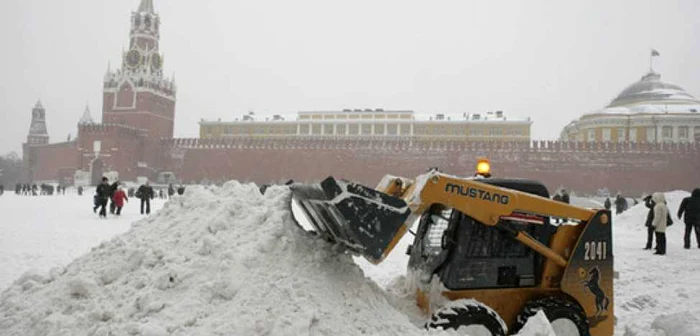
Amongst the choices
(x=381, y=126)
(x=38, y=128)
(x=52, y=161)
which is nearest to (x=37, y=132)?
(x=38, y=128)

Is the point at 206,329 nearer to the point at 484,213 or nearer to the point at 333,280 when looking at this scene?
the point at 333,280

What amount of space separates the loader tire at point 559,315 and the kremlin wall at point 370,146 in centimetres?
4728

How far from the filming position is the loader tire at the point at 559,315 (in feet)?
13.7

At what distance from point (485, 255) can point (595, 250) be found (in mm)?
977

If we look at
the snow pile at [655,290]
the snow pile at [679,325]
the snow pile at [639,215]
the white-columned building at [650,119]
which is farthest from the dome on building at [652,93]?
the snow pile at [679,325]

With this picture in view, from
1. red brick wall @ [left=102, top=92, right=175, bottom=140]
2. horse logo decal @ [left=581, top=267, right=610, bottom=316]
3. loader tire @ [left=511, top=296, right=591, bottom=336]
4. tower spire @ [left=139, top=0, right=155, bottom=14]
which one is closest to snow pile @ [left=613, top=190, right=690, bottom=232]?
horse logo decal @ [left=581, top=267, right=610, bottom=316]

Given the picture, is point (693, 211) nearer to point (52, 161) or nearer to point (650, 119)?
point (650, 119)

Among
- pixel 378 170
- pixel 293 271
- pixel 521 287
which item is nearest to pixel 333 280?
pixel 293 271

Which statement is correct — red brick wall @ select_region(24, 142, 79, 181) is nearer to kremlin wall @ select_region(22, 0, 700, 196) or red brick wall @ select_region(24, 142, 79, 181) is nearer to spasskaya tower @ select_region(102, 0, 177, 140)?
kremlin wall @ select_region(22, 0, 700, 196)

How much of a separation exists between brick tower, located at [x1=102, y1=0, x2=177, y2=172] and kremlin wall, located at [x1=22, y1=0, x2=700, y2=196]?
0.12 metres

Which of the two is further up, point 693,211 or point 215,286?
point 693,211

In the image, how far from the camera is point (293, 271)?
3.74 m

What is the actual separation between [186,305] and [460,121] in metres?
67.6

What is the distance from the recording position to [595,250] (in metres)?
4.39
